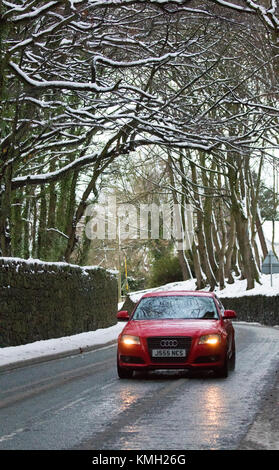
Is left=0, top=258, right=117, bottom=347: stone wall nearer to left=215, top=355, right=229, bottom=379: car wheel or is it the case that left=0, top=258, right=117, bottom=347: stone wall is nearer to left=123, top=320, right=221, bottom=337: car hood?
left=123, top=320, right=221, bottom=337: car hood

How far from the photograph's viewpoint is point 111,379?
13.1 metres

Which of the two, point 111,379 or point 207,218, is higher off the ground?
point 207,218

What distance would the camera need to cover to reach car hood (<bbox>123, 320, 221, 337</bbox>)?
12758 mm

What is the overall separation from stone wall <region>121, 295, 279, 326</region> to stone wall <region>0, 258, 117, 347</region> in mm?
11226

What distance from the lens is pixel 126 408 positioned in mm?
9477

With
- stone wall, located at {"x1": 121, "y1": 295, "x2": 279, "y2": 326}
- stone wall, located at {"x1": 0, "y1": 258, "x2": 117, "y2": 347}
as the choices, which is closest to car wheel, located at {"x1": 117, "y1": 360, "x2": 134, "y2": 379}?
stone wall, located at {"x1": 0, "y1": 258, "x2": 117, "y2": 347}

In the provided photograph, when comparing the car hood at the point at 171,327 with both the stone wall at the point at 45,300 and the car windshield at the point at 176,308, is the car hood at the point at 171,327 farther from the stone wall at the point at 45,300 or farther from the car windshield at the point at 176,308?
the stone wall at the point at 45,300

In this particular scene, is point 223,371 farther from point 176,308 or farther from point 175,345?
point 176,308

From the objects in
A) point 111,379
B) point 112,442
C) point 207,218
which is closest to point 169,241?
point 207,218

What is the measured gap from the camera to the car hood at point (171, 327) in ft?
41.9

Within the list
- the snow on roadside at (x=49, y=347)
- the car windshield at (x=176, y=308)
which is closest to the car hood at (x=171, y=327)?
the car windshield at (x=176, y=308)
